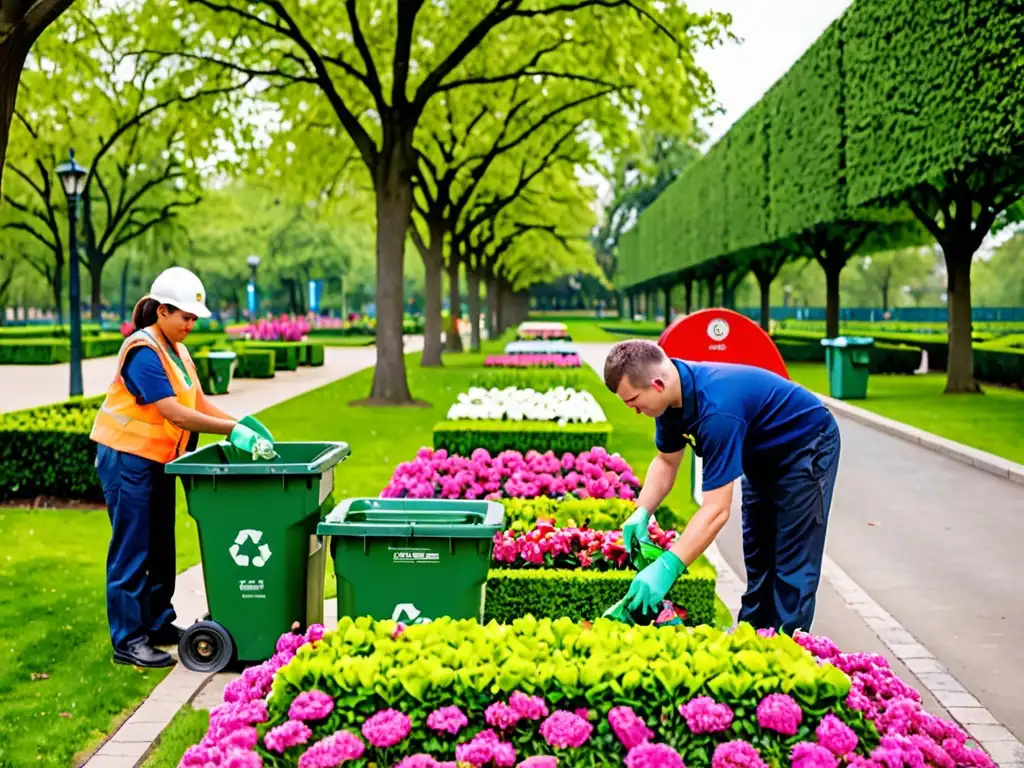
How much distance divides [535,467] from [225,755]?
504 cm

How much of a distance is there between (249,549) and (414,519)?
3.07 feet

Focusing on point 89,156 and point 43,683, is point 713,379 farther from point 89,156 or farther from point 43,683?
point 89,156

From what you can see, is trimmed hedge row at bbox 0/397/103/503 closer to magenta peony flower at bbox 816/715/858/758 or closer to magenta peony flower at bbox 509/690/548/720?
magenta peony flower at bbox 509/690/548/720

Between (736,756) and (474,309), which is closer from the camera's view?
(736,756)

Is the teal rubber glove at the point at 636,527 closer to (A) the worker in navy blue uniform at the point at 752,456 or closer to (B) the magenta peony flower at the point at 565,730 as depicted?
(A) the worker in navy blue uniform at the point at 752,456

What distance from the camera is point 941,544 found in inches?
342

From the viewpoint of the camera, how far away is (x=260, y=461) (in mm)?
5551

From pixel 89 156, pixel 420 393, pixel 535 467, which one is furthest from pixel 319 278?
pixel 535 467

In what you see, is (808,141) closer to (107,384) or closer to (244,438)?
(107,384)

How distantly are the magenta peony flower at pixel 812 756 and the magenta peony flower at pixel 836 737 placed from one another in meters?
0.03

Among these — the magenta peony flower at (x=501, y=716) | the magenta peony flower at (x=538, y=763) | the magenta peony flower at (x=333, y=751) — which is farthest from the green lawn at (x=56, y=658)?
the magenta peony flower at (x=538, y=763)

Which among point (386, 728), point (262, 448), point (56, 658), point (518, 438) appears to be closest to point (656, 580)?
point (386, 728)

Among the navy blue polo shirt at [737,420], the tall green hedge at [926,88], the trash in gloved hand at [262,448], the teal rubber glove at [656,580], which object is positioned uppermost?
the tall green hedge at [926,88]

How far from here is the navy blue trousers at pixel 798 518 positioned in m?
4.33
